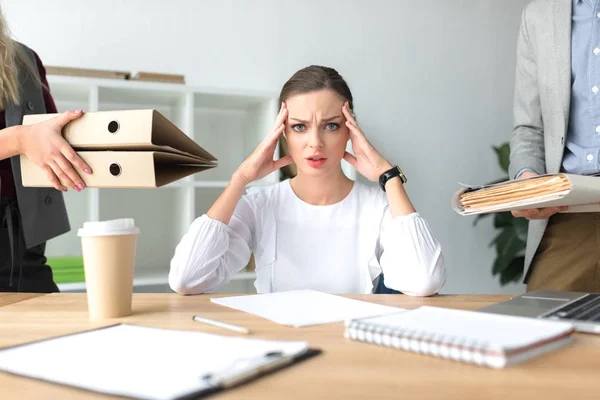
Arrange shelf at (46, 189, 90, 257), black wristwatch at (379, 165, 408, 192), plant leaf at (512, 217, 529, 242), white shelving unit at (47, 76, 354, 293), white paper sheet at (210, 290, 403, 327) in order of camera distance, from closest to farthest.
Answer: white paper sheet at (210, 290, 403, 327) → black wristwatch at (379, 165, 408, 192) → white shelving unit at (47, 76, 354, 293) → shelf at (46, 189, 90, 257) → plant leaf at (512, 217, 529, 242)

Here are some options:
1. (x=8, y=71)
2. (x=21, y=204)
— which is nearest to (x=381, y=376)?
(x=21, y=204)

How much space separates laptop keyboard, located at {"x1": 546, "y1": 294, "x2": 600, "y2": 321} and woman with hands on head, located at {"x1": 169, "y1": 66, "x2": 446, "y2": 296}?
50 centimetres

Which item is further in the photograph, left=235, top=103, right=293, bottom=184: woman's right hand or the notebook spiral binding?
left=235, top=103, right=293, bottom=184: woman's right hand

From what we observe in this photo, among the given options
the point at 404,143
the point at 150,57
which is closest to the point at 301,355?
the point at 150,57

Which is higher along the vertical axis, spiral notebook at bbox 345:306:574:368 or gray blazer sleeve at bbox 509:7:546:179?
gray blazer sleeve at bbox 509:7:546:179

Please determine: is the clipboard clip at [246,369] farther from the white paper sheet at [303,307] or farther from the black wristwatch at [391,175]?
the black wristwatch at [391,175]

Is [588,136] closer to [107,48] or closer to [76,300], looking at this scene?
[76,300]

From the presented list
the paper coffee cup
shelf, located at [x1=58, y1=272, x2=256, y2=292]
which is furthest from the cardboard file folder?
shelf, located at [x1=58, y1=272, x2=256, y2=292]

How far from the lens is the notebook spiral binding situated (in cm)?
60

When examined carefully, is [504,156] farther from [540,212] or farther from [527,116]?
[540,212]

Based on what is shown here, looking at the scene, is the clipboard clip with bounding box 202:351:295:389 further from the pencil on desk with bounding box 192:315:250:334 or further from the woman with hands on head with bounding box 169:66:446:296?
the woman with hands on head with bounding box 169:66:446:296

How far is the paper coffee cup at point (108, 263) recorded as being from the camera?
892 millimetres

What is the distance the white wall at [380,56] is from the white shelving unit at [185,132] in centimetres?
21

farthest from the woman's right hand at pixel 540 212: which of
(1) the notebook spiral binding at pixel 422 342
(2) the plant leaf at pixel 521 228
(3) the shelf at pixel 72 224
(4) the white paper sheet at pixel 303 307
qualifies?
(3) the shelf at pixel 72 224
